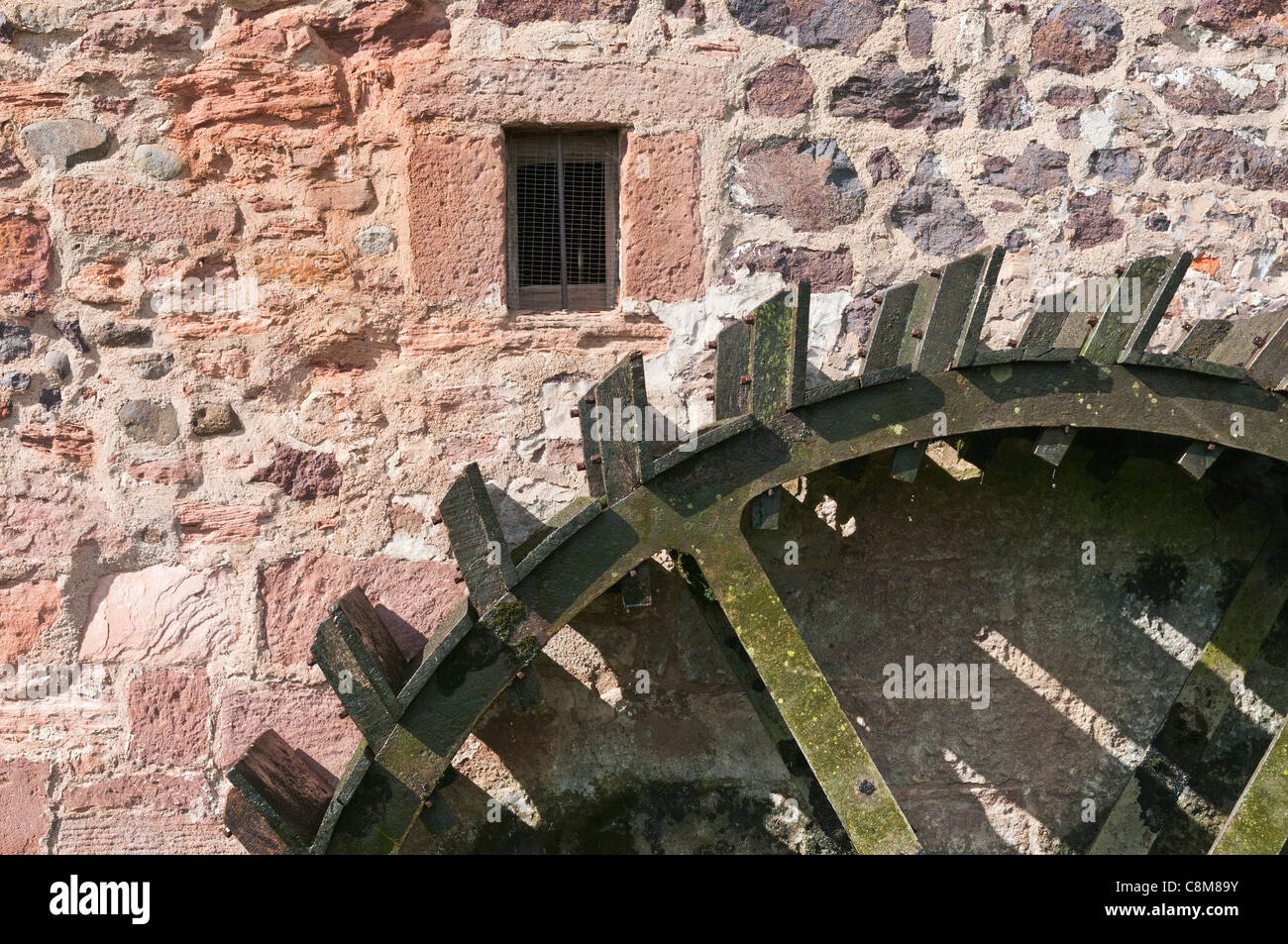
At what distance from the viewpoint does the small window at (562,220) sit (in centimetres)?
273

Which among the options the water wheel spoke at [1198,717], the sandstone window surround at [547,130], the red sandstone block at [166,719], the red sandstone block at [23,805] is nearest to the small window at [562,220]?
the sandstone window surround at [547,130]

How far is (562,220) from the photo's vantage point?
274 cm

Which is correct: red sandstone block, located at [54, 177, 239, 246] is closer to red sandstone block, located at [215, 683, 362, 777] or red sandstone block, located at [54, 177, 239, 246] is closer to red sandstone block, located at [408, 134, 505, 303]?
red sandstone block, located at [408, 134, 505, 303]

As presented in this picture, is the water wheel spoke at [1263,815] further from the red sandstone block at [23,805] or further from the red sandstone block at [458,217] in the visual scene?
the red sandstone block at [23,805]

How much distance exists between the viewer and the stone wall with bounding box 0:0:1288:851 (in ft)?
8.66

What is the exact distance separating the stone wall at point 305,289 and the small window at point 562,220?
0.06m

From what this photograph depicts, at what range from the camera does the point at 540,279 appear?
2760 millimetres

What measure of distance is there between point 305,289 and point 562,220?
62 cm

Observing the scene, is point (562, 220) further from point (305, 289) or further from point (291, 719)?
point (291, 719)

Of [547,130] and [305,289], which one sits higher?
[547,130]

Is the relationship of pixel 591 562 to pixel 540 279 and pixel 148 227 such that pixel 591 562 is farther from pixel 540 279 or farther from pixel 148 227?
pixel 148 227

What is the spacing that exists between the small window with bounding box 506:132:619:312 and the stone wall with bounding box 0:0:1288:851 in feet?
0.21

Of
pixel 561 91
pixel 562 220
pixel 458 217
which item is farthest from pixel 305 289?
pixel 561 91

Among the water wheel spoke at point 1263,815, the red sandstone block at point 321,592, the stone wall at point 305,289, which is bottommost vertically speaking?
the water wheel spoke at point 1263,815
